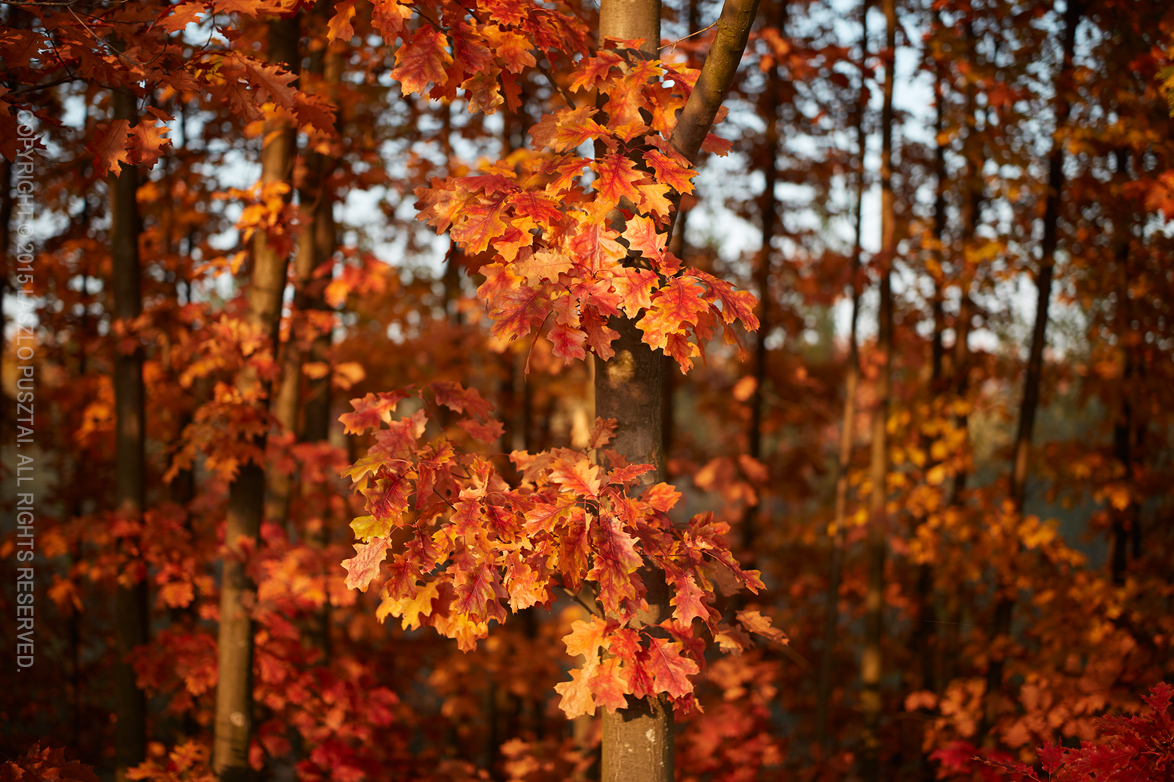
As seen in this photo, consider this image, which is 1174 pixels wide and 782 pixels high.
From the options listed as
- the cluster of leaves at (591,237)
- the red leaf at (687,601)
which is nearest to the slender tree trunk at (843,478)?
the red leaf at (687,601)

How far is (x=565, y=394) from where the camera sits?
406 inches

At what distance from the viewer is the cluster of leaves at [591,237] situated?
2.43 m

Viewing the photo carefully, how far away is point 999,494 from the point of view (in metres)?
7.22

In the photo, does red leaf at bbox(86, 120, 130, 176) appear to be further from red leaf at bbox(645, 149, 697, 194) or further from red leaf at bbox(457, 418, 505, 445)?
red leaf at bbox(645, 149, 697, 194)

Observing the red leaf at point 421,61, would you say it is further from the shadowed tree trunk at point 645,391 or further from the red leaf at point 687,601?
the red leaf at point 687,601

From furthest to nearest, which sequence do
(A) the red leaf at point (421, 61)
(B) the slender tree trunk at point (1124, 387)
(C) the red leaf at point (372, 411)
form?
(B) the slender tree trunk at point (1124, 387) → (C) the red leaf at point (372, 411) → (A) the red leaf at point (421, 61)

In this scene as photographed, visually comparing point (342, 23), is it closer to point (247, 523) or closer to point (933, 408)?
point (247, 523)

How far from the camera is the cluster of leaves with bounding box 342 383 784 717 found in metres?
2.50

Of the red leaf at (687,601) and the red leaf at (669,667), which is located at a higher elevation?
the red leaf at (687,601)

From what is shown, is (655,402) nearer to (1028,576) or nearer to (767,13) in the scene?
(1028,576)

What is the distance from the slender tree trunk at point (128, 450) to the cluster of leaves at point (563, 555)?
3.18 m

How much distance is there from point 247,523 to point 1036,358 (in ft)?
19.8

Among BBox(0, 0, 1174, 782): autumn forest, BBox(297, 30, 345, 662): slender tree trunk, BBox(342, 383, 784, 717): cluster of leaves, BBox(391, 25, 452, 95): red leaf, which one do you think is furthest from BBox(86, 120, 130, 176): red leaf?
BBox(297, 30, 345, 662): slender tree trunk

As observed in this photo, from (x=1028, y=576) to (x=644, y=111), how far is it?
5.81 meters
